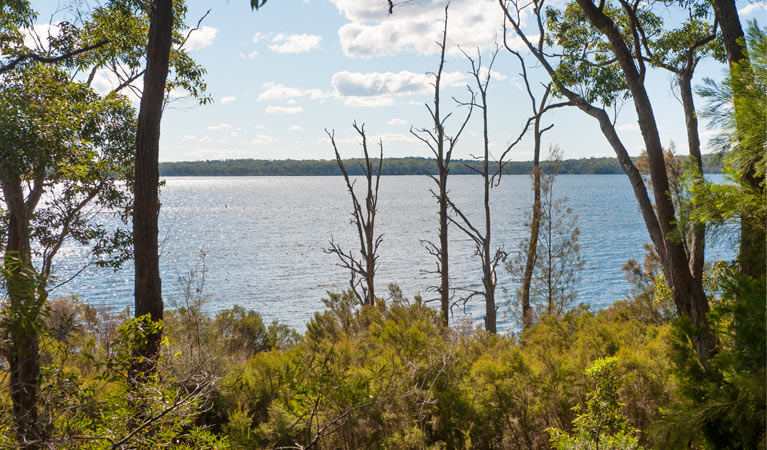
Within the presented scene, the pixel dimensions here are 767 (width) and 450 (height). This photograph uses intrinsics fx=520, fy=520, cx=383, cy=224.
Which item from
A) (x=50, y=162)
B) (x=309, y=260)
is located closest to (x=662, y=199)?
(x=50, y=162)

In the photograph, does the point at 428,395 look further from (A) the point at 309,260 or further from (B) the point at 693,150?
(A) the point at 309,260

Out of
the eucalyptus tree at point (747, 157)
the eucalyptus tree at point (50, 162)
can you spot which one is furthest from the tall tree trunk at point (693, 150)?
the eucalyptus tree at point (50, 162)

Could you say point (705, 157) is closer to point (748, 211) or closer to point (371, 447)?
point (748, 211)

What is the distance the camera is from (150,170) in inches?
191

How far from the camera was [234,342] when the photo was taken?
33.5 feet

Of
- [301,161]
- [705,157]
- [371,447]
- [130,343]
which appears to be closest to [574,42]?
[705,157]

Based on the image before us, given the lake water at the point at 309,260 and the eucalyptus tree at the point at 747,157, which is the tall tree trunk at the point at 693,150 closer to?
the eucalyptus tree at the point at 747,157

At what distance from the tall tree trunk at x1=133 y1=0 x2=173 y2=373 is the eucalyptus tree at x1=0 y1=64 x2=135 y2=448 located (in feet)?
2.83

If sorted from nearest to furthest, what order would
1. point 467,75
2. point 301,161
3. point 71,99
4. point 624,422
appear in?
point 624,422 → point 71,99 → point 467,75 → point 301,161

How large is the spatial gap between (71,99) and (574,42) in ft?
25.1

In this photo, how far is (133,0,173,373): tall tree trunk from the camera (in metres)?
4.72

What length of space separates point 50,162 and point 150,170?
210 cm

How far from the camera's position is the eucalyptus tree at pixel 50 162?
5.39 meters

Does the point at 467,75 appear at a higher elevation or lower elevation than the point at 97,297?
higher
